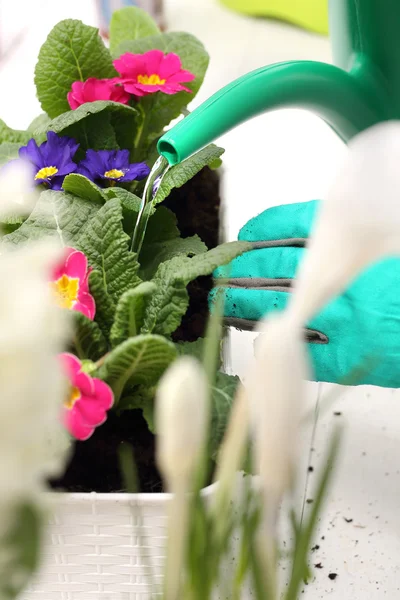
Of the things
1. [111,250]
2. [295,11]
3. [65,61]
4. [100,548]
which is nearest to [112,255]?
[111,250]

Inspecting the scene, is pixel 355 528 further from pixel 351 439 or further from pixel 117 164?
pixel 117 164

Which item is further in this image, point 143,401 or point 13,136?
point 13,136

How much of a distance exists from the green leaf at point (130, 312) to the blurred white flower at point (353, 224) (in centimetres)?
30

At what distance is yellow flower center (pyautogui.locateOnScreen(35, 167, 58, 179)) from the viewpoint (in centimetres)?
70

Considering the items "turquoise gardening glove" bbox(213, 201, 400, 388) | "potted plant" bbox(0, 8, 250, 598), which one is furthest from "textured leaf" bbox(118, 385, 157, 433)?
"turquoise gardening glove" bbox(213, 201, 400, 388)

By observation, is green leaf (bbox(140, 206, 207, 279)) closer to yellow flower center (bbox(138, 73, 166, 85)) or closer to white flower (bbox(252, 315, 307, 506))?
yellow flower center (bbox(138, 73, 166, 85))

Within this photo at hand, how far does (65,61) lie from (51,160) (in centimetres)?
16

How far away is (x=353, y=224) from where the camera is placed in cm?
23

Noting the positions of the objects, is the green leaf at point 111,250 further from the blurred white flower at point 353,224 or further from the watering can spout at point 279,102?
the blurred white flower at point 353,224

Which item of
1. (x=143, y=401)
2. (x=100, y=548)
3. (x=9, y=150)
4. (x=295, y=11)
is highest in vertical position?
(x=295, y=11)

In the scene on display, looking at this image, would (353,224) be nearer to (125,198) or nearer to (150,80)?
(125,198)

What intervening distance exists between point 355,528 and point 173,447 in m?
0.52

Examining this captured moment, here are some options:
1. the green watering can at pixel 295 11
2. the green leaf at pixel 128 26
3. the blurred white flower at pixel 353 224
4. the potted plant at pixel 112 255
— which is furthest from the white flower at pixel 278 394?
the green watering can at pixel 295 11

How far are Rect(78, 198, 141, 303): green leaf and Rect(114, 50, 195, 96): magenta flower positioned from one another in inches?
9.6
